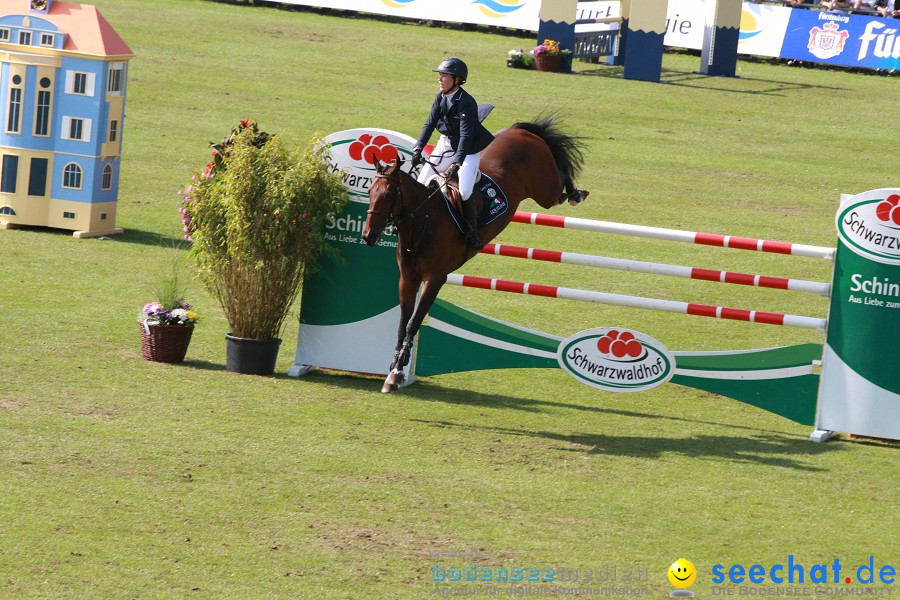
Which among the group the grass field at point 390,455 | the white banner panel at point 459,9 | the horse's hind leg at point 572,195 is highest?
the white banner panel at point 459,9

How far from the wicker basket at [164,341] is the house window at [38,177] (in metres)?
5.30

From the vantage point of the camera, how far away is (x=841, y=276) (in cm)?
955

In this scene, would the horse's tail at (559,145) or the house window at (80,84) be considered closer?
the horse's tail at (559,145)

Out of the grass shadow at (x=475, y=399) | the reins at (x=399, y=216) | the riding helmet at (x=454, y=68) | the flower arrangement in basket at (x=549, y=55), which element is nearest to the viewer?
the reins at (x=399, y=216)

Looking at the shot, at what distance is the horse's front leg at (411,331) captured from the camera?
9.89m

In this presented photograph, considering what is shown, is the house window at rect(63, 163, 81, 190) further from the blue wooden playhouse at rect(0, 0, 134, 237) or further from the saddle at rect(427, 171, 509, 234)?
the saddle at rect(427, 171, 509, 234)

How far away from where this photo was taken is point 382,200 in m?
9.45

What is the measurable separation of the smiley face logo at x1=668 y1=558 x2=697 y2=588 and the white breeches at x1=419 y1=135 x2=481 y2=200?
4.10 meters

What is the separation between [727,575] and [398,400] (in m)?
3.89

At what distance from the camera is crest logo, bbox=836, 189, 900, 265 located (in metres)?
9.26

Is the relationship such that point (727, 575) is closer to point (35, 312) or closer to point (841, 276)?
point (841, 276)

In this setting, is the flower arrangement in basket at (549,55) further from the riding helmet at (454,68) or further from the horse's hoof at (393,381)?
the horse's hoof at (393,381)

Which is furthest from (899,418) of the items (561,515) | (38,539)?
(38,539)

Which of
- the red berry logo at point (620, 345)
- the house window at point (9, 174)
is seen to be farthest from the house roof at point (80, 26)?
the red berry logo at point (620, 345)
